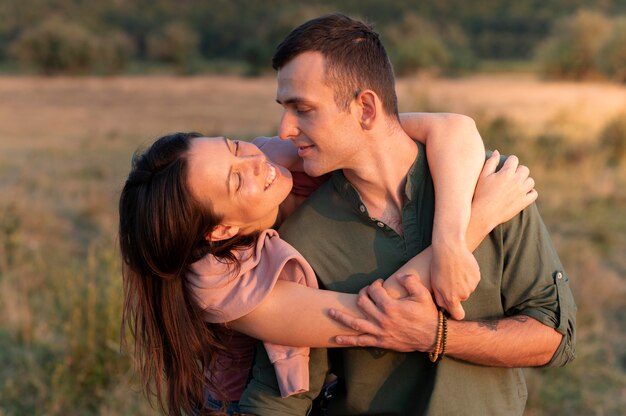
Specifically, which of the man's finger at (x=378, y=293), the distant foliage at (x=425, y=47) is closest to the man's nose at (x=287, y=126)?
the man's finger at (x=378, y=293)

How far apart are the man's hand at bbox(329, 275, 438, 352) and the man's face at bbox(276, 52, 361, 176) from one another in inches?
15.8

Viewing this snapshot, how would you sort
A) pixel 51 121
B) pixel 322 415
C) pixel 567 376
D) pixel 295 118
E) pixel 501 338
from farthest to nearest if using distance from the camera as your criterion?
pixel 51 121 < pixel 567 376 < pixel 322 415 < pixel 295 118 < pixel 501 338

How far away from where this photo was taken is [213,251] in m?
2.25

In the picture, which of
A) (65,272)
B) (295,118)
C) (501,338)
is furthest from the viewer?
(65,272)

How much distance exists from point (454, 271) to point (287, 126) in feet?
2.12

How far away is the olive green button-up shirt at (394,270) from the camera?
2.19m

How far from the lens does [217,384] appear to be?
2529 mm

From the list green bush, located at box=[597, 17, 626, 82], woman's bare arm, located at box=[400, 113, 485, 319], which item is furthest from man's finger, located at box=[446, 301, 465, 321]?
green bush, located at box=[597, 17, 626, 82]

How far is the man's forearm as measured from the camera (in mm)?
2107

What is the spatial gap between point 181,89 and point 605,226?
12.9 meters

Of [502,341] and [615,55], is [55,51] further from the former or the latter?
[502,341]

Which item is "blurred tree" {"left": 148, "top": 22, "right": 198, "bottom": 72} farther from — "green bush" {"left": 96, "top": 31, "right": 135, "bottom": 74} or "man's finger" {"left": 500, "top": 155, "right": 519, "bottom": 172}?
"man's finger" {"left": 500, "top": 155, "right": 519, "bottom": 172}

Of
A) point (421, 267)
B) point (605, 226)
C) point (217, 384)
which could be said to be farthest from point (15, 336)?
point (605, 226)

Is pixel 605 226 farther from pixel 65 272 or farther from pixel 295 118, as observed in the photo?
pixel 295 118
